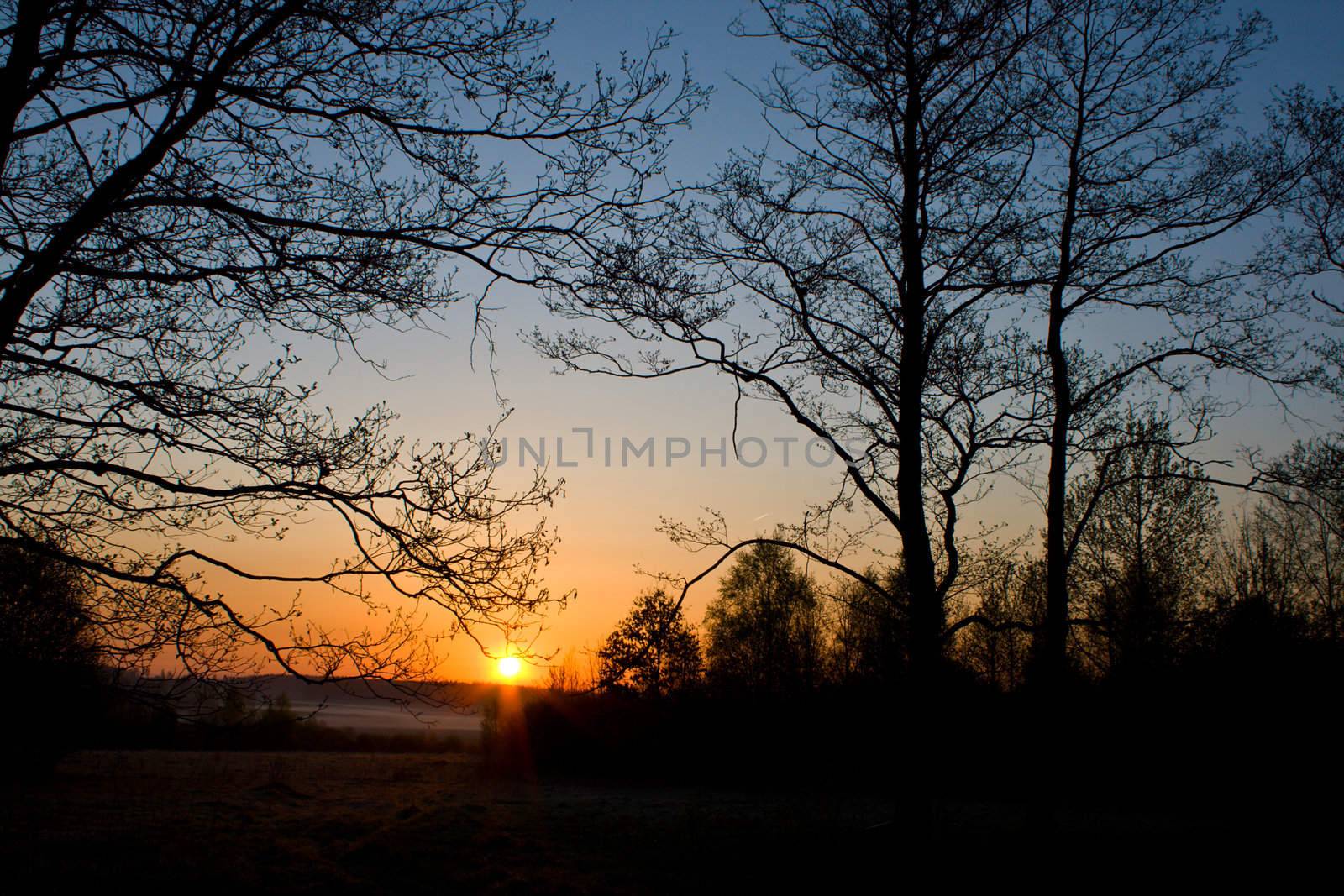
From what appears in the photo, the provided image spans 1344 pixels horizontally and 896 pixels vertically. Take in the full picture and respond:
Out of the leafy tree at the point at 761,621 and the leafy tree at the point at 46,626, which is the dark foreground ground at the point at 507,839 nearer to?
the leafy tree at the point at 46,626

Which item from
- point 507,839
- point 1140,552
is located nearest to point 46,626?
point 507,839

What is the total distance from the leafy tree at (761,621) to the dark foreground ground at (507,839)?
29.3 feet

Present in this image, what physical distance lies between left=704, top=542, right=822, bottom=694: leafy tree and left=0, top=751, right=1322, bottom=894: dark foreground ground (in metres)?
8.92

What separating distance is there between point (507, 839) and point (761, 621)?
19.3 metres

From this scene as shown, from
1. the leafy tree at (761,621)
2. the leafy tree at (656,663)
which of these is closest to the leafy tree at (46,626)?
the leafy tree at (656,663)

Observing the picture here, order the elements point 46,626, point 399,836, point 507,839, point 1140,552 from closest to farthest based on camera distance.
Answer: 1. point 46,626
2. point 399,836
3. point 507,839
4. point 1140,552

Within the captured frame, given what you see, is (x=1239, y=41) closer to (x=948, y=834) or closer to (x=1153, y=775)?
(x=948, y=834)

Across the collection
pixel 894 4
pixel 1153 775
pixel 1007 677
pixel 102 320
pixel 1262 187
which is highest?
pixel 894 4

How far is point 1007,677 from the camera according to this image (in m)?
27.6

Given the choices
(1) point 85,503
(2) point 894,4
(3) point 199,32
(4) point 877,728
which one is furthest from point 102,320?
(4) point 877,728

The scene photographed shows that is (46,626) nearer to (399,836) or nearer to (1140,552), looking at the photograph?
(399,836)

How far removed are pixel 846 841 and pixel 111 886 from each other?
786cm

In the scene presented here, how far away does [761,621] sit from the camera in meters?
30.2

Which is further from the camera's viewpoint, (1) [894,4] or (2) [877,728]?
(2) [877,728]
